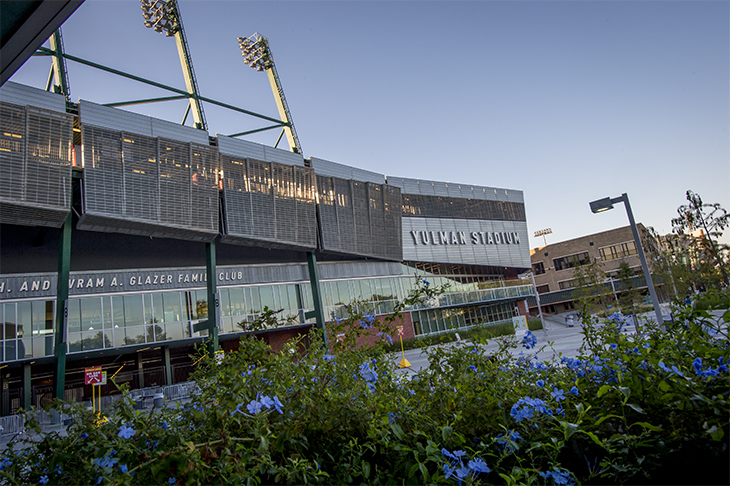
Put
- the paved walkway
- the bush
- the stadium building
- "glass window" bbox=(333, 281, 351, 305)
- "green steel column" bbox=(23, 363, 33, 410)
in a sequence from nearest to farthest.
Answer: the bush → the paved walkway → the stadium building → "green steel column" bbox=(23, 363, 33, 410) → "glass window" bbox=(333, 281, 351, 305)

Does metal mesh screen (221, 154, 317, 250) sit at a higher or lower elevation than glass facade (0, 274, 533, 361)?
higher

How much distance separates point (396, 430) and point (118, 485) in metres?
1.15

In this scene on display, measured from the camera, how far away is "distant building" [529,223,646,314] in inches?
A: 2398

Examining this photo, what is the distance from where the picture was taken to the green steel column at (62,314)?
20625 mm

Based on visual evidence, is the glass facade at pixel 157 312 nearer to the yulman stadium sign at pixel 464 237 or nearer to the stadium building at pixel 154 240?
the stadium building at pixel 154 240

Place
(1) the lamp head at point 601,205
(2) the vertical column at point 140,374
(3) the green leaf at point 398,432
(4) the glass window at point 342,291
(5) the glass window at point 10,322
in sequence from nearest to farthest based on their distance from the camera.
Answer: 1. (3) the green leaf at point 398,432
2. (1) the lamp head at point 601,205
3. (5) the glass window at point 10,322
4. (2) the vertical column at point 140,374
5. (4) the glass window at point 342,291

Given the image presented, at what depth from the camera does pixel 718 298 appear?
202 cm

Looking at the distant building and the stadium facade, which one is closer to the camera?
the stadium facade

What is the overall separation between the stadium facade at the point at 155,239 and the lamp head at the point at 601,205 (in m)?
10.5

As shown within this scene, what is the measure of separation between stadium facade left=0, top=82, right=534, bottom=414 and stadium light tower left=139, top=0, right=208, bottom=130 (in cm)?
599

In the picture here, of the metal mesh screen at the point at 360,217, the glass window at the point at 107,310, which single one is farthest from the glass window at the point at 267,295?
the glass window at the point at 107,310

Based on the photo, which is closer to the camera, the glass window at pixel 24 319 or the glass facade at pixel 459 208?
the glass window at pixel 24 319

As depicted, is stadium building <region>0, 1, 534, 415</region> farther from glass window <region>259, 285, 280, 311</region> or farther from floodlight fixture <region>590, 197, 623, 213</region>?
floodlight fixture <region>590, 197, 623, 213</region>

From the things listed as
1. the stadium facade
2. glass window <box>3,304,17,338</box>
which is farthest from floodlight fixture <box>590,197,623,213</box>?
glass window <box>3,304,17,338</box>
